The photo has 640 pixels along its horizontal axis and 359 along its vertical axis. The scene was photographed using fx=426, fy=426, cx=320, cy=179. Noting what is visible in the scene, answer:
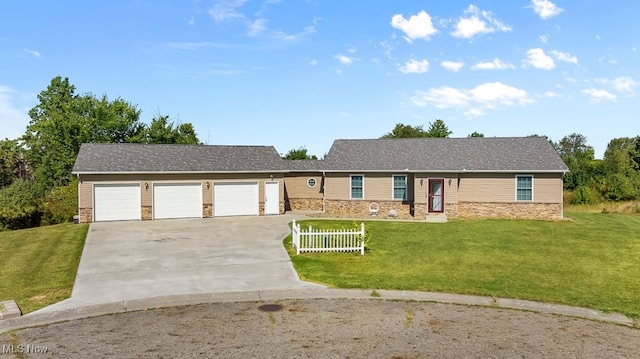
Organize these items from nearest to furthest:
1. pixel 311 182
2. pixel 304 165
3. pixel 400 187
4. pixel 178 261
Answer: pixel 178 261, pixel 400 187, pixel 311 182, pixel 304 165

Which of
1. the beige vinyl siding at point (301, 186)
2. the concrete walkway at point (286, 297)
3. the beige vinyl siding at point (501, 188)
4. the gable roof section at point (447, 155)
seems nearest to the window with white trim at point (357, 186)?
the gable roof section at point (447, 155)

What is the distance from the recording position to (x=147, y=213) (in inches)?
982

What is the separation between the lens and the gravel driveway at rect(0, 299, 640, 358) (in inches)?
282

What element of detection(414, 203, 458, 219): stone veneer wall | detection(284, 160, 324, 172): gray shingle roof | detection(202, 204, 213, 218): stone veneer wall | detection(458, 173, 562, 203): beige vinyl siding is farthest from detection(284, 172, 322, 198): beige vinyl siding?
detection(458, 173, 562, 203): beige vinyl siding

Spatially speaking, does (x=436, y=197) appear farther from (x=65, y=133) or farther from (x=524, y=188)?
(x=65, y=133)

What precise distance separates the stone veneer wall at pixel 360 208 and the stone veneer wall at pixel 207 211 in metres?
7.51

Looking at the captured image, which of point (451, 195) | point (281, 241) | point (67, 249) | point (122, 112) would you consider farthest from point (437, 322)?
point (122, 112)

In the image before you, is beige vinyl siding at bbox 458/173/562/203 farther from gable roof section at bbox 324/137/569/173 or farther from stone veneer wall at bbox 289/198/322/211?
stone veneer wall at bbox 289/198/322/211

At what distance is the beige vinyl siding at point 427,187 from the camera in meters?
25.8

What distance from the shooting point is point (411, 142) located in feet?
99.8

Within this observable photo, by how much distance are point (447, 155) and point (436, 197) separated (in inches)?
131

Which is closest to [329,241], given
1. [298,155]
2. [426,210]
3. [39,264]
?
[39,264]

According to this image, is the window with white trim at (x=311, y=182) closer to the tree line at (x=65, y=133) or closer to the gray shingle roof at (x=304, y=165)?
the gray shingle roof at (x=304, y=165)

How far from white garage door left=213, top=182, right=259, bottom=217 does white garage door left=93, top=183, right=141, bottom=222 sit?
452 centimetres
